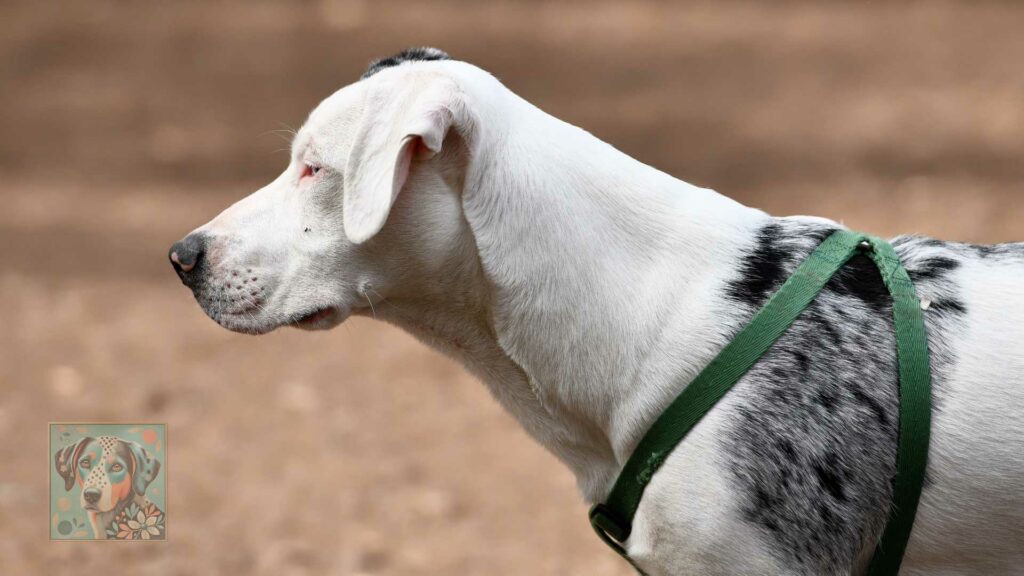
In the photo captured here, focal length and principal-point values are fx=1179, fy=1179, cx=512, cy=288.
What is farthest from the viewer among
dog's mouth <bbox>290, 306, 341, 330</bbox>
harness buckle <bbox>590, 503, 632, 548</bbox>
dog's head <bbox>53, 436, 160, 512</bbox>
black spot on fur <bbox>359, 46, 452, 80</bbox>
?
dog's head <bbox>53, 436, 160, 512</bbox>

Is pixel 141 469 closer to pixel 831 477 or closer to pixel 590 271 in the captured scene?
pixel 590 271

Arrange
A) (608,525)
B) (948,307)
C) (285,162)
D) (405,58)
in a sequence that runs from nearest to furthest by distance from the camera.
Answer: (948,307) < (608,525) < (405,58) < (285,162)

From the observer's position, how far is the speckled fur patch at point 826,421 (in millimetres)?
2637

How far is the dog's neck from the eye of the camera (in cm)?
281

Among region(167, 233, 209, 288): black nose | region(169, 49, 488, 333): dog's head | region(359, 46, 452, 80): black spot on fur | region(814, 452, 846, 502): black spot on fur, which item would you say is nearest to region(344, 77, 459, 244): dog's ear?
region(169, 49, 488, 333): dog's head

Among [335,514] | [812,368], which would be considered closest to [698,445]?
[812,368]

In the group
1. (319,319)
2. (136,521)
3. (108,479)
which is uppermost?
(319,319)

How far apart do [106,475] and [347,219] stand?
1.28 m

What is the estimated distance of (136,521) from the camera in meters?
3.52

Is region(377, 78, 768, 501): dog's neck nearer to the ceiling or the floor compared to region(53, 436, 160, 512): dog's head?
nearer to the ceiling

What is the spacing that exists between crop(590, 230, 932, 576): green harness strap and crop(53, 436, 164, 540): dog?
1.48 m

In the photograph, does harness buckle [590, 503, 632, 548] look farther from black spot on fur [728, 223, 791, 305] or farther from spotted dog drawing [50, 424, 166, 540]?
spotted dog drawing [50, 424, 166, 540]

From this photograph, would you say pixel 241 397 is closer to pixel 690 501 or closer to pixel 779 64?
pixel 690 501

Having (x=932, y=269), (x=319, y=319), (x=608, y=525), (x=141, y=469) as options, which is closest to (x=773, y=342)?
(x=932, y=269)
